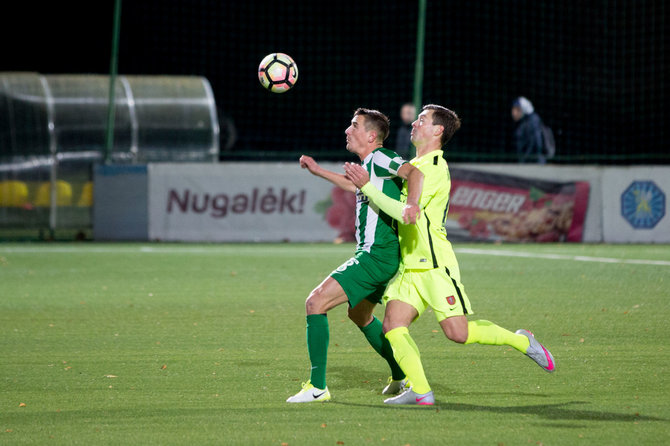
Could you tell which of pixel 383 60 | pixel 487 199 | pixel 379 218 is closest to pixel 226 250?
pixel 487 199

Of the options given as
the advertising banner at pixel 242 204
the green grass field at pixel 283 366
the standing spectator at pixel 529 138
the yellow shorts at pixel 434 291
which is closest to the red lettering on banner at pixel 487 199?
the standing spectator at pixel 529 138

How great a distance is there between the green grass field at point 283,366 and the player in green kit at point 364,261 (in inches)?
8.7

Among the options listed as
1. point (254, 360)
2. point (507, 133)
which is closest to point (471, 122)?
point (507, 133)

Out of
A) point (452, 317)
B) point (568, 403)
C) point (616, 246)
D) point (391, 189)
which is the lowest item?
point (616, 246)

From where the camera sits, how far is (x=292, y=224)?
65.5ft

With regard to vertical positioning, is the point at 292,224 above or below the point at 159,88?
below

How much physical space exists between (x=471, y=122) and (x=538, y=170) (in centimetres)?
1454

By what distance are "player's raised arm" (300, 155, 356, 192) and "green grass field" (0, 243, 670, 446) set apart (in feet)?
4.33

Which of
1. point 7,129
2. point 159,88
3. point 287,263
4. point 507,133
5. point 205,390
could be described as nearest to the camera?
point 205,390

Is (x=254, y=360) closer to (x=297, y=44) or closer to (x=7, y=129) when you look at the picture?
(x=7, y=129)

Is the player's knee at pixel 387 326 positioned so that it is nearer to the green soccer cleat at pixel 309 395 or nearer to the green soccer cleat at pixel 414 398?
the green soccer cleat at pixel 414 398

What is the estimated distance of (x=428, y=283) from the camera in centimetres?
580

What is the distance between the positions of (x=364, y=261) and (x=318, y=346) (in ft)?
1.92

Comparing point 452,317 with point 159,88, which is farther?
point 159,88
